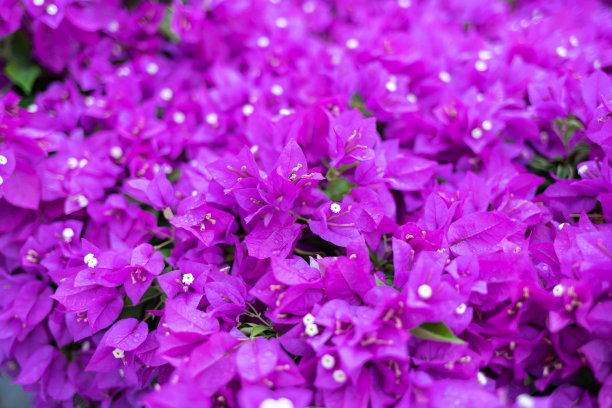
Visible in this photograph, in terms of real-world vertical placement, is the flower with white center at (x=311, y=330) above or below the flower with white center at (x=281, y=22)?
below

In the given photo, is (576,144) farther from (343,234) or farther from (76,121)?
(76,121)

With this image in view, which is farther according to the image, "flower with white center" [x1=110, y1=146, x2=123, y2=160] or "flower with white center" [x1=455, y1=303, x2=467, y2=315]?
"flower with white center" [x1=110, y1=146, x2=123, y2=160]

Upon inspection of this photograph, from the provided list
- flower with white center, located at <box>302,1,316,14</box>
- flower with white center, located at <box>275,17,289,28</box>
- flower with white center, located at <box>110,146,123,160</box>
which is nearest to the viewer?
flower with white center, located at <box>110,146,123,160</box>

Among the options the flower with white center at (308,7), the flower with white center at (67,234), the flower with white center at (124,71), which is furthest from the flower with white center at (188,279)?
the flower with white center at (308,7)

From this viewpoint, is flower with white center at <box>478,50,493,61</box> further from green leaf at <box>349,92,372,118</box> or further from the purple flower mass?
green leaf at <box>349,92,372,118</box>

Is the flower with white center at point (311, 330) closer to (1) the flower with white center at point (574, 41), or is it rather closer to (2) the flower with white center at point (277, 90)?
(2) the flower with white center at point (277, 90)

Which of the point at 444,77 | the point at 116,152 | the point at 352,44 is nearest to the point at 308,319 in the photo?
the point at 116,152

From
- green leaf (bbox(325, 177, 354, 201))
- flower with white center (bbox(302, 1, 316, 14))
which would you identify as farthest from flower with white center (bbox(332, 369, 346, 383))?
flower with white center (bbox(302, 1, 316, 14))
